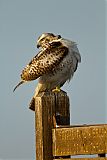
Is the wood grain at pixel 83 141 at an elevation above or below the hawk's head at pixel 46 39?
below

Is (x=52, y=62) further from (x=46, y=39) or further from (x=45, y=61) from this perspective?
(x=46, y=39)

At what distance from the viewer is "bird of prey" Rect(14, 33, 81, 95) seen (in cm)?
203

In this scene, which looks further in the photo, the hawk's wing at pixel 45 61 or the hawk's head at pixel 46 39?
the hawk's head at pixel 46 39

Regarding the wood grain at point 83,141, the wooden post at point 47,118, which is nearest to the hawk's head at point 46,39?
the wooden post at point 47,118

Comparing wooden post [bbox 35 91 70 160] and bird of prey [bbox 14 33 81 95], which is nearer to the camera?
wooden post [bbox 35 91 70 160]

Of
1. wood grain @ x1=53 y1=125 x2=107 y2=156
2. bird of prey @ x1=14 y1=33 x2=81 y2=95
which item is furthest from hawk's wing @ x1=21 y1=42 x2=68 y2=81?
wood grain @ x1=53 y1=125 x2=107 y2=156

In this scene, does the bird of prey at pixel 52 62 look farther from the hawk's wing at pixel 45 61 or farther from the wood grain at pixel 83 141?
the wood grain at pixel 83 141

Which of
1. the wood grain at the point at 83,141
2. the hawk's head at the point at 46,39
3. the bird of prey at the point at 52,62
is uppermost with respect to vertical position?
the hawk's head at the point at 46,39

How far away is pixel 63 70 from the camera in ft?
7.13

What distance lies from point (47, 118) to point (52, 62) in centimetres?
88

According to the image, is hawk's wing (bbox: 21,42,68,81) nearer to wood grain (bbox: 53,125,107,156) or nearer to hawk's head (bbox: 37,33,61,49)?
hawk's head (bbox: 37,33,61,49)

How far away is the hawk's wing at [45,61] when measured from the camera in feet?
6.64

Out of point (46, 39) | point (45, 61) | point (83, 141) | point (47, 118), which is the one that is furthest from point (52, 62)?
point (83, 141)

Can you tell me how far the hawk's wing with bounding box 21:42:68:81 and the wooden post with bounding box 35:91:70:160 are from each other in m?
0.69
